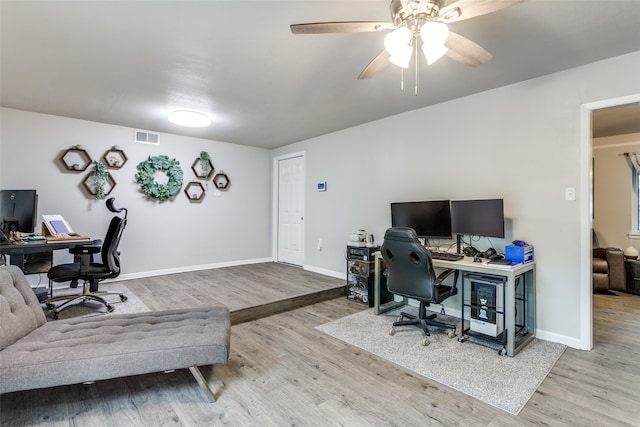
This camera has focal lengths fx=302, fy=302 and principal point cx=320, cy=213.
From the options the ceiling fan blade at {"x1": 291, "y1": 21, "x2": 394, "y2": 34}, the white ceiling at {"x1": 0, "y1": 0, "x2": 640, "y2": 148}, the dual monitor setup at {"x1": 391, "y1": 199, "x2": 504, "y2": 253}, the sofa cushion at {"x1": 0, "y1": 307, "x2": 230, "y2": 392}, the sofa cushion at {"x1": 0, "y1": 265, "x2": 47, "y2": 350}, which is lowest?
the sofa cushion at {"x1": 0, "y1": 307, "x2": 230, "y2": 392}

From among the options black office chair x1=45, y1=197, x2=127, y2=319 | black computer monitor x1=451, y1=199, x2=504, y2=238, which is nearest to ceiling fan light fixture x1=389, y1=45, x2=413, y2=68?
black computer monitor x1=451, y1=199, x2=504, y2=238

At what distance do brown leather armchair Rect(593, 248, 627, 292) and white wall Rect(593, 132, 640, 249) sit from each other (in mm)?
767

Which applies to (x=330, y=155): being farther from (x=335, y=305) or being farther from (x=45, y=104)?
(x=45, y=104)

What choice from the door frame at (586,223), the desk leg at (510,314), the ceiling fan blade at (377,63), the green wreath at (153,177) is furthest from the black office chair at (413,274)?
the green wreath at (153,177)

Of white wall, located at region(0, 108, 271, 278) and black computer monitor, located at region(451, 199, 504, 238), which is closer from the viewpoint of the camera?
black computer monitor, located at region(451, 199, 504, 238)

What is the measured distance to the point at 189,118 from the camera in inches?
146

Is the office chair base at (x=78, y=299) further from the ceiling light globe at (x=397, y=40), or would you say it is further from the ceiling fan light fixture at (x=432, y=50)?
the ceiling fan light fixture at (x=432, y=50)

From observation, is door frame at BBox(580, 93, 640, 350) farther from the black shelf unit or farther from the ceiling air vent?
the ceiling air vent

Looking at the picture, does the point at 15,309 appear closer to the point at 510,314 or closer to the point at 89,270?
the point at 89,270

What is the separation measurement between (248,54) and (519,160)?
2.66 metres

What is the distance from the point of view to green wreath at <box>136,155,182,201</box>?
4.62 meters

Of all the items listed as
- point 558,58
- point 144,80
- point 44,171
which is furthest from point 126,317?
point 558,58

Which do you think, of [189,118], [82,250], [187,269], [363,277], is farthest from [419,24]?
[187,269]

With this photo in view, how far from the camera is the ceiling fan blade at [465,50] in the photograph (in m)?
1.73
